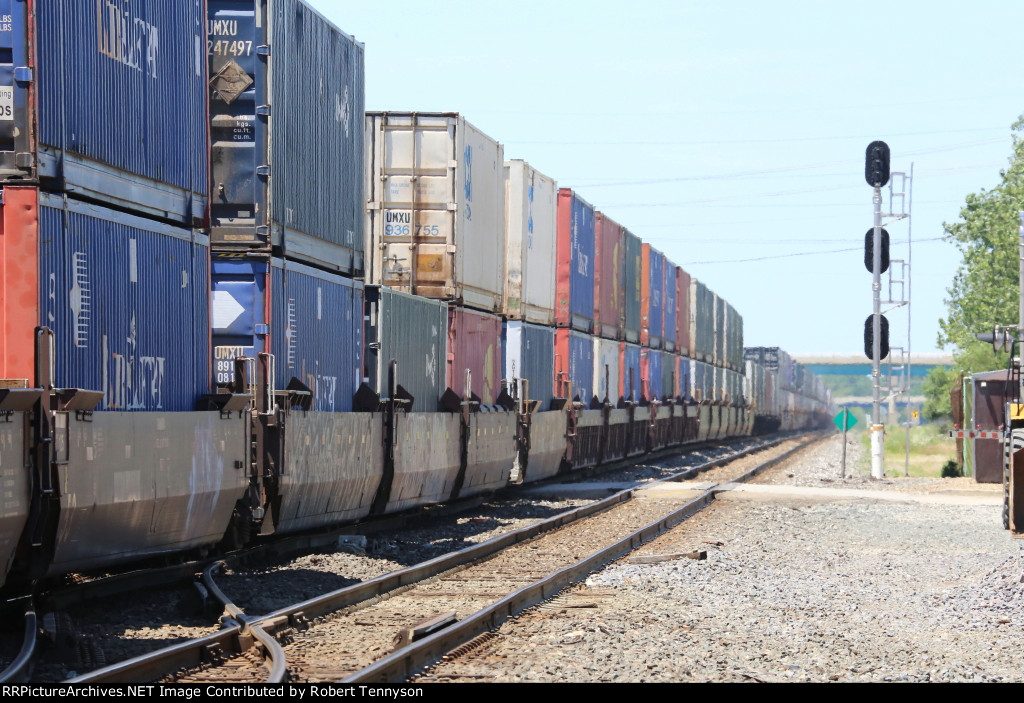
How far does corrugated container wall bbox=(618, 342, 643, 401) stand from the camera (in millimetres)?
31562

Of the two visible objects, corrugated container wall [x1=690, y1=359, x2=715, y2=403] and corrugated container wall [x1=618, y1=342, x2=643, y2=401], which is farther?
corrugated container wall [x1=690, y1=359, x2=715, y2=403]

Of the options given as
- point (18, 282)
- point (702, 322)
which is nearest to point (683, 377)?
point (702, 322)

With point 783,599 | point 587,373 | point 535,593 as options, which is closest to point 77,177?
point 535,593

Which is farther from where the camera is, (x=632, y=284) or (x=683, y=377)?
(x=683, y=377)

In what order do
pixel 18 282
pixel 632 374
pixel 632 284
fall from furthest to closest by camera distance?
pixel 632 284, pixel 632 374, pixel 18 282

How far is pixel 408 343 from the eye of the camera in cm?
1706

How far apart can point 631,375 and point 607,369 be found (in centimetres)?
302

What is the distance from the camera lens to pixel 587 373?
27.8 m

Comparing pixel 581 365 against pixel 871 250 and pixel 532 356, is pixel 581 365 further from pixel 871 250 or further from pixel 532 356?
pixel 871 250

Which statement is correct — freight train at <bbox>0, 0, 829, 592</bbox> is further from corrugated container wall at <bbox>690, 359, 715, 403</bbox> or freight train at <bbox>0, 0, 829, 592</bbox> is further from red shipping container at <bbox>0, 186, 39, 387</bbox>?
corrugated container wall at <bbox>690, 359, 715, 403</bbox>

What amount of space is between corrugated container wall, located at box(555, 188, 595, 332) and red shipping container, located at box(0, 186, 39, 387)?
56.5ft

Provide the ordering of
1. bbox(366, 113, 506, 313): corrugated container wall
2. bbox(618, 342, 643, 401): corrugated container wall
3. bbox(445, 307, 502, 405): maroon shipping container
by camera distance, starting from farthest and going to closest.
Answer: bbox(618, 342, 643, 401): corrugated container wall < bbox(445, 307, 502, 405): maroon shipping container < bbox(366, 113, 506, 313): corrugated container wall

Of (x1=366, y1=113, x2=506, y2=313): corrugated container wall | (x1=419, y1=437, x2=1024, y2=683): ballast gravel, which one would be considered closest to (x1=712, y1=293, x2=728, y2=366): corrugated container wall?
(x1=366, y1=113, x2=506, y2=313): corrugated container wall

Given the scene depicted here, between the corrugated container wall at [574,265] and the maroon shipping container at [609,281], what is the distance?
0.56 meters
